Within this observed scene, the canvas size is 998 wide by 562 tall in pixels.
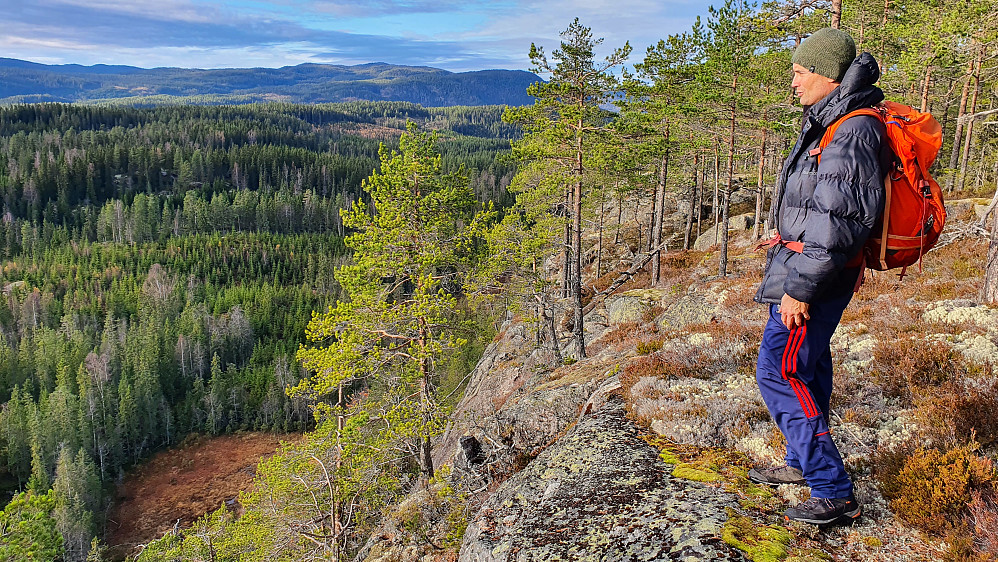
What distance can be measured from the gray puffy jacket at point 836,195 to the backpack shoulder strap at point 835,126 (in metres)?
0.04

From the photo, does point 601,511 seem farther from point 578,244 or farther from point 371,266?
point 578,244

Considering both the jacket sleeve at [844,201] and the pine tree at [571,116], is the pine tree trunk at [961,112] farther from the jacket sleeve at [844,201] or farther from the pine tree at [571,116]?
the jacket sleeve at [844,201]

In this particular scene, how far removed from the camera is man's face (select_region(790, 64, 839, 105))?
12.5 feet

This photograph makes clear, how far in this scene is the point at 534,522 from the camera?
5.31 metres

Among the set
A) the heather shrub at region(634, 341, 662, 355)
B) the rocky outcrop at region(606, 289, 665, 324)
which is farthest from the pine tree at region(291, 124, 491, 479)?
the rocky outcrop at region(606, 289, 665, 324)

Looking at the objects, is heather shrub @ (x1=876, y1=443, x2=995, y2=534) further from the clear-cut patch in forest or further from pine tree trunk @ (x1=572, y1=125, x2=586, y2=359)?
the clear-cut patch in forest

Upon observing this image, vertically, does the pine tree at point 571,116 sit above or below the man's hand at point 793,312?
above

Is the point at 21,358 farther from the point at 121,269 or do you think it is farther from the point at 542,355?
the point at 542,355

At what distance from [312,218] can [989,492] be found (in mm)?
144461

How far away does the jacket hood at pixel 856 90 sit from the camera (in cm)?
356

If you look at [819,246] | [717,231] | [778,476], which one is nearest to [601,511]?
[778,476]

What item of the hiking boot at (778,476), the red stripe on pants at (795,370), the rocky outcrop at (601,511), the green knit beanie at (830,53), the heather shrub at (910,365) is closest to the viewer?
the green knit beanie at (830,53)

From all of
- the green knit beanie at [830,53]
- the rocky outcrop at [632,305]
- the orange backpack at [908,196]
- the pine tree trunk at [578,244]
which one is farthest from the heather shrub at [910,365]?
the rocky outcrop at [632,305]

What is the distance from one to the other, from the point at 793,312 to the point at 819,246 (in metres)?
0.50
